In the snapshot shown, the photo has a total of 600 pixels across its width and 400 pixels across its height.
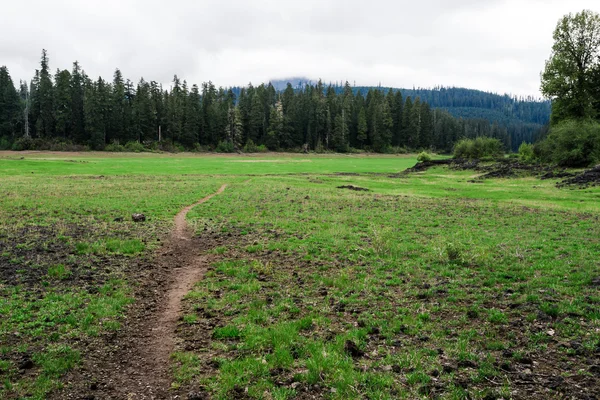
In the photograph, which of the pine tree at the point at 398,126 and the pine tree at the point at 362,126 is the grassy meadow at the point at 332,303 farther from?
the pine tree at the point at 398,126

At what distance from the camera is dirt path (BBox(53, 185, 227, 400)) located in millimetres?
6991

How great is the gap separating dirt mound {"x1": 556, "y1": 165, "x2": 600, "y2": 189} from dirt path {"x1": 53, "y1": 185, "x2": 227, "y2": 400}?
138ft

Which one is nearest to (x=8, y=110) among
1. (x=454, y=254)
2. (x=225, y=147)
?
(x=225, y=147)

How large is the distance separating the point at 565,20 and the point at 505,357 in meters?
74.0

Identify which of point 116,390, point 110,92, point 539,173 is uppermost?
point 110,92

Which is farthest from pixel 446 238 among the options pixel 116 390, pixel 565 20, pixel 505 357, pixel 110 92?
pixel 110 92

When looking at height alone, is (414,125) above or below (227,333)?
above

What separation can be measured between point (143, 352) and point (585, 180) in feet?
155

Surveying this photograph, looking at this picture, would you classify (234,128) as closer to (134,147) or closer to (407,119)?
(134,147)

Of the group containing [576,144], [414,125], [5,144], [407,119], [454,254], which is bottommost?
[454,254]

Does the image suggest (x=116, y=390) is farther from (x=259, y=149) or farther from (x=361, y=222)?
(x=259, y=149)

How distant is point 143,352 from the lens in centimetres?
844

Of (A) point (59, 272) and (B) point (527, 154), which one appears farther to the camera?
(B) point (527, 154)

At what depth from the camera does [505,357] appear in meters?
7.77
